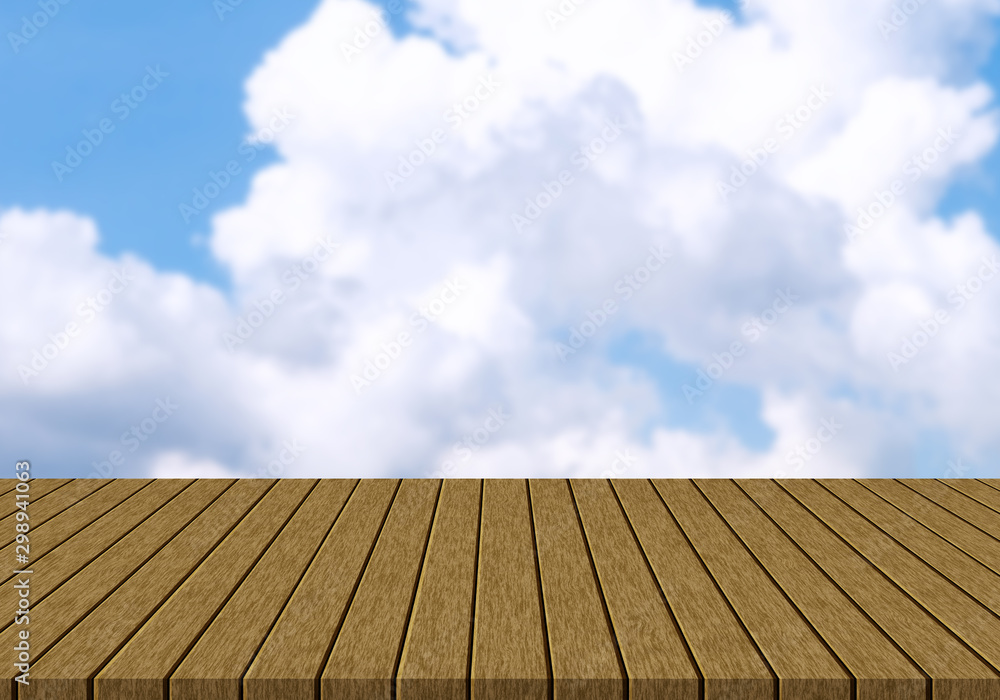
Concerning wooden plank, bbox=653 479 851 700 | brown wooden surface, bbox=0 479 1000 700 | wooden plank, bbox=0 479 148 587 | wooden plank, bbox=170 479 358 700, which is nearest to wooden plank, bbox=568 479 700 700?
brown wooden surface, bbox=0 479 1000 700

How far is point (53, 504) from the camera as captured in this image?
2.90 m

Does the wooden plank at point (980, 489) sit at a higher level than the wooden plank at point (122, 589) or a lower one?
higher

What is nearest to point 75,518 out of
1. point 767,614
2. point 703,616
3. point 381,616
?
point 381,616

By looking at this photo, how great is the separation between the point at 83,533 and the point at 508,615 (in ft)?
4.87

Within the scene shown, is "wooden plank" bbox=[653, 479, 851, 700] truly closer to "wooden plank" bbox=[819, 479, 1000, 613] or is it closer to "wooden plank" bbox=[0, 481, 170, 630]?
"wooden plank" bbox=[819, 479, 1000, 613]

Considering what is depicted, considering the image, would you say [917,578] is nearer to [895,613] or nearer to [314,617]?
[895,613]

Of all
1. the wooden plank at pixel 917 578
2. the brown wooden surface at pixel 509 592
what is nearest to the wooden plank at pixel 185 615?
the brown wooden surface at pixel 509 592

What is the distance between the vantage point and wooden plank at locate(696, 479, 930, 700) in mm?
1585

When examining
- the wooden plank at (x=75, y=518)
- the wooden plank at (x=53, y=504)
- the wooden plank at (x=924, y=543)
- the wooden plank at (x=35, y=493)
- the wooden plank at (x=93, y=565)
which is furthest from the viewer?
the wooden plank at (x=35, y=493)

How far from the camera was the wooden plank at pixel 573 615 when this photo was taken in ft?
5.10

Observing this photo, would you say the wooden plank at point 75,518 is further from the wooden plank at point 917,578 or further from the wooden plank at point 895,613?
the wooden plank at point 917,578

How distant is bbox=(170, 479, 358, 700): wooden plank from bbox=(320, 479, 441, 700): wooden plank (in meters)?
0.18

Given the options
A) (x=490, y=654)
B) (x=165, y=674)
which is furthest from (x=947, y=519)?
(x=165, y=674)

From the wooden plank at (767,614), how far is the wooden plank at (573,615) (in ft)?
1.04
